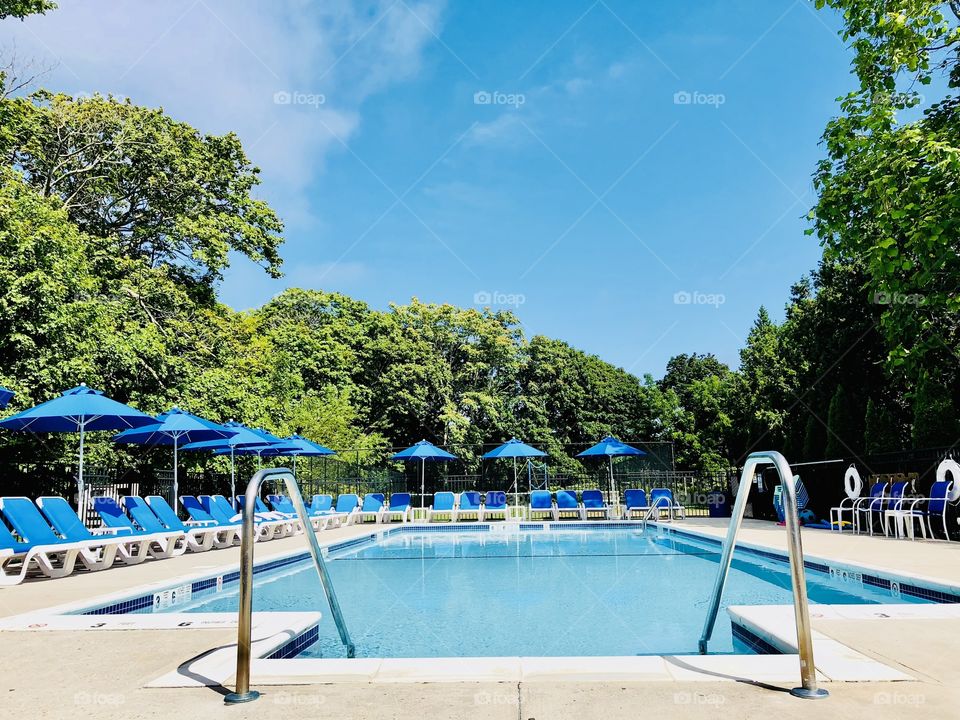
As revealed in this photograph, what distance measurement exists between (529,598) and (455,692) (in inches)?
172

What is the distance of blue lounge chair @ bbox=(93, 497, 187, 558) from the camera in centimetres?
927

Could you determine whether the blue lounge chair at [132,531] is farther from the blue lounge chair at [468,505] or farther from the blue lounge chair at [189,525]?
the blue lounge chair at [468,505]

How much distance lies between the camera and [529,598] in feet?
23.3

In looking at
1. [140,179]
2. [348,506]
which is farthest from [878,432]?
[140,179]

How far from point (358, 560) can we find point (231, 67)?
35.6ft

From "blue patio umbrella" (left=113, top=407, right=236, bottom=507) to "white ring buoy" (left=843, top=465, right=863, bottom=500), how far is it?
11.3m

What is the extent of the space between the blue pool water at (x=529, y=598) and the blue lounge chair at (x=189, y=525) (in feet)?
5.90

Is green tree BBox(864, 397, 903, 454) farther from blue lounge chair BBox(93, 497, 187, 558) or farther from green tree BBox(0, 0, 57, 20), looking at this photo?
green tree BBox(0, 0, 57, 20)

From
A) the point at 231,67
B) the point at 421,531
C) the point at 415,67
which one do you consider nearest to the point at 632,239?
the point at 415,67

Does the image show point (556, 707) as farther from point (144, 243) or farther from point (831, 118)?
point (144, 243)

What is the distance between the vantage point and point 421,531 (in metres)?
17.6

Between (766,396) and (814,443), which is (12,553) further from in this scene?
(766,396)

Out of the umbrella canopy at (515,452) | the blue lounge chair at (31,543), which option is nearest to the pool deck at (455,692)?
the blue lounge chair at (31,543)

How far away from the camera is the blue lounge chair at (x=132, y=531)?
30.4ft
